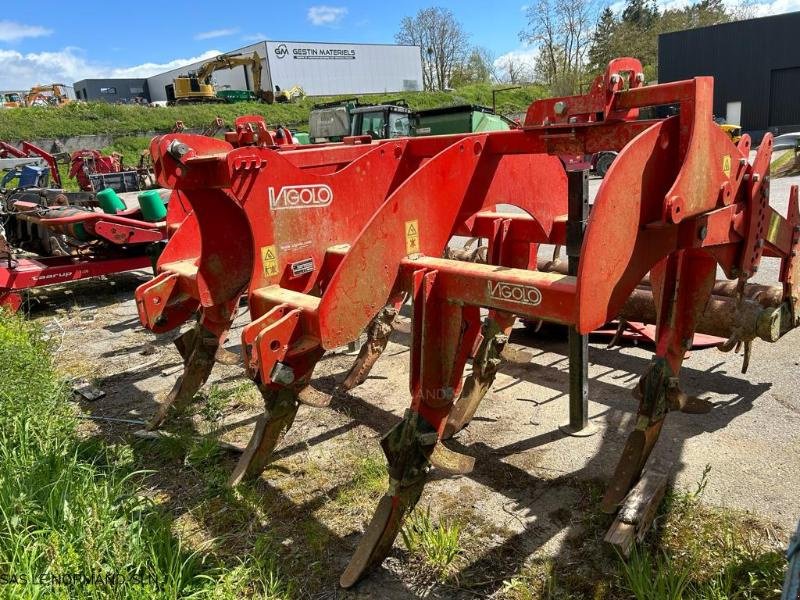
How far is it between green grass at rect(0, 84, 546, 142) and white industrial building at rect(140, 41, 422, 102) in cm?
958

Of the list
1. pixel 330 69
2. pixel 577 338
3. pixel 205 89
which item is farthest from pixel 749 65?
pixel 330 69

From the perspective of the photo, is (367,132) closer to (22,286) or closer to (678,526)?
(22,286)

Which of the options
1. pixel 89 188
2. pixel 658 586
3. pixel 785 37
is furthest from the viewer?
pixel 785 37

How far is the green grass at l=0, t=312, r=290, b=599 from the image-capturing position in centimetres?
228

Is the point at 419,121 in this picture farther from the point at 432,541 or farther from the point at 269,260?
the point at 432,541

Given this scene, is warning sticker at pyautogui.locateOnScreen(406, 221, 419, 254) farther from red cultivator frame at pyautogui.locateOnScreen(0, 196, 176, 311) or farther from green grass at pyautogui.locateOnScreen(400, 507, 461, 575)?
red cultivator frame at pyautogui.locateOnScreen(0, 196, 176, 311)

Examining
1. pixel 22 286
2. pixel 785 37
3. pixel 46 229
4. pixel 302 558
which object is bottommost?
pixel 302 558

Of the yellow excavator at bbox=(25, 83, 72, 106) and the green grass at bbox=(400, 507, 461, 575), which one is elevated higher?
the yellow excavator at bbox=(25, 83, 72, 106)

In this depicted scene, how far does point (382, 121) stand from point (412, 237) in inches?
377

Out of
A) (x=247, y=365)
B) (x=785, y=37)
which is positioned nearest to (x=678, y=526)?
(x=247, y=365)

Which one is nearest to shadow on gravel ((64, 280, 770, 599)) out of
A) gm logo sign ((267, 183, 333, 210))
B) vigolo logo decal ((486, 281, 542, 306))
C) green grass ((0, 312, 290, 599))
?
green grass ((0, 312, 290, 599))

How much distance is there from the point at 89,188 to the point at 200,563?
17.6m

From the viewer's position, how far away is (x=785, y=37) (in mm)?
23172

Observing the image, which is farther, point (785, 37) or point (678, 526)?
point (785, 37)
